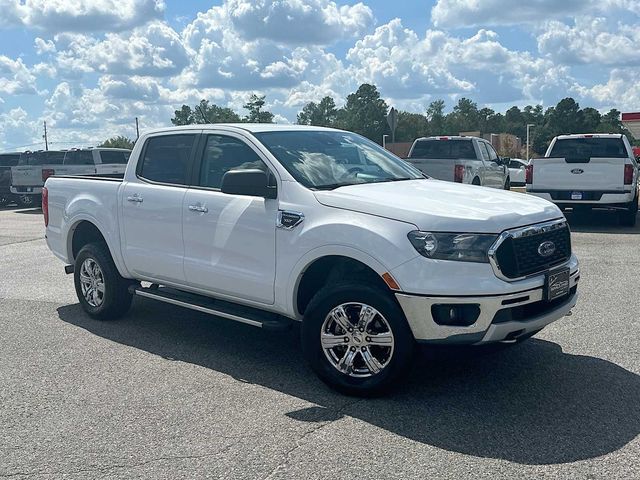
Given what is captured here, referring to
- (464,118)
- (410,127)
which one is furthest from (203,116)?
(464,118)

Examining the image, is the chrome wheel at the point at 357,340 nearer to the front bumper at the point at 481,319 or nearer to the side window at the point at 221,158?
the front bumper at the point at 481,319

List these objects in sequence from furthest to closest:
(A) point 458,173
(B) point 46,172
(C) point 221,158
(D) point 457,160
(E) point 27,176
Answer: (E) point 27,176
(B) point 46,172
(D) point 457,160
(A) point 458,173
(C) point 221,158

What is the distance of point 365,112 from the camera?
9256cm

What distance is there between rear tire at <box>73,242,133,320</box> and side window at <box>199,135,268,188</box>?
1.58 m

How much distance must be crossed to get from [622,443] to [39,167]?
67.2 ft

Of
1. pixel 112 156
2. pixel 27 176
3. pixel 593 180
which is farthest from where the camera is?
pixel 112 156

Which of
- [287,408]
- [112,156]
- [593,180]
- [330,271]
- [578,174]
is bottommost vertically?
[287,408]

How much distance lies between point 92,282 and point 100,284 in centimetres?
13

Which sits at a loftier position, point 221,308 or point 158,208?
point 158,208

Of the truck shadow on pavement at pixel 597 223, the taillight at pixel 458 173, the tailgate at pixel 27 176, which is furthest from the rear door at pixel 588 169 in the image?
the tailgate at pixel 27 176

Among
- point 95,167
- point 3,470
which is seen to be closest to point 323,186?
point 3,470

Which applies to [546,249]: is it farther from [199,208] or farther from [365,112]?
[365,112]

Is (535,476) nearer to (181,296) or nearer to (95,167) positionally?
(181,296)

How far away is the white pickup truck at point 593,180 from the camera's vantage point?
13.5 metres
